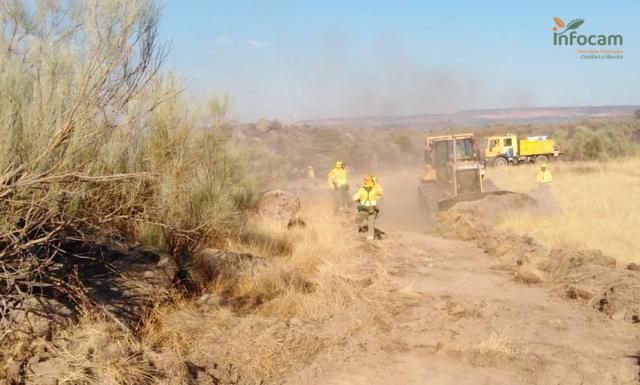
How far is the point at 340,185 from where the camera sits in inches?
627

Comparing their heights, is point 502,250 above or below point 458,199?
below

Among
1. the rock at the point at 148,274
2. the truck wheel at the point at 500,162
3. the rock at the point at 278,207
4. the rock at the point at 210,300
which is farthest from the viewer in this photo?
the truck wheel at the point at 500,162

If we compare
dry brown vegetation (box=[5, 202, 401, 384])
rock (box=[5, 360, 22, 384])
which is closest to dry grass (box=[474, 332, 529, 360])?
dry brown vegetation (box=[5, 202, 401, 384])

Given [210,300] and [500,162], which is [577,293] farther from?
[500,162]

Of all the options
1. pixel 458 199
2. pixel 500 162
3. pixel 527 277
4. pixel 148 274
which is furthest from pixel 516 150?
pixel 148 274

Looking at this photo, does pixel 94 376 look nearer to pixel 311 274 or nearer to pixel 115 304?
pixel 115 304

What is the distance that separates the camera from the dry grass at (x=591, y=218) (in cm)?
1142

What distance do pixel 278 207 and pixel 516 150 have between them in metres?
28.8

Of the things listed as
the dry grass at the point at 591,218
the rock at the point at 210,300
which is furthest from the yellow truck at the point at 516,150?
the rock at the point at 210,300

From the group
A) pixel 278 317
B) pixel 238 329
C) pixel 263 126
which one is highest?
pixel 263 126

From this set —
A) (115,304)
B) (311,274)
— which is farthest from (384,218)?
(115,304)

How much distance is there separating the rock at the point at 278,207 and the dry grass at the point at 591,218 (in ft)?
17.0

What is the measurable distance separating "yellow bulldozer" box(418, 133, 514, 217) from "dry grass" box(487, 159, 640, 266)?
2.30 m

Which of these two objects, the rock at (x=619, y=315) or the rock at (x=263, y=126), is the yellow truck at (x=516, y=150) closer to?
the rock at (x=263, y=126)
